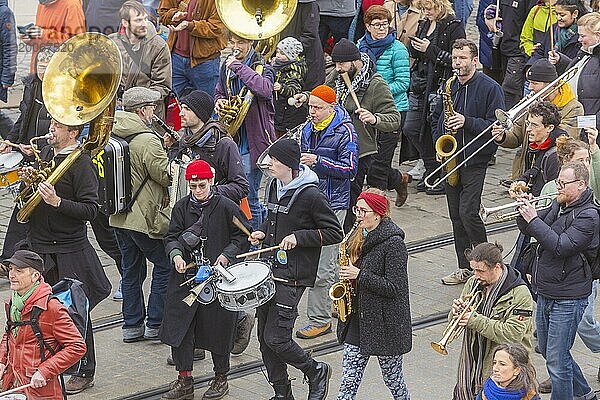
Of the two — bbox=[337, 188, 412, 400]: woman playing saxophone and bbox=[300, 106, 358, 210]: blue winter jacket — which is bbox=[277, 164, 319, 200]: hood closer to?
bbox=[337, 188, 412, 400]: woman playing saxophone

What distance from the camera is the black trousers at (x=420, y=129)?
13039 millimetres

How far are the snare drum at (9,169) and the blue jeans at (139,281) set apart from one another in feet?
3.23

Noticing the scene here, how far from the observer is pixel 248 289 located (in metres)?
8.43

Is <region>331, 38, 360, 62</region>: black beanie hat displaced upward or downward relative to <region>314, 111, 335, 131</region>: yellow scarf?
upward

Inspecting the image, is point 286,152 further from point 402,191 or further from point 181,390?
point 402,191

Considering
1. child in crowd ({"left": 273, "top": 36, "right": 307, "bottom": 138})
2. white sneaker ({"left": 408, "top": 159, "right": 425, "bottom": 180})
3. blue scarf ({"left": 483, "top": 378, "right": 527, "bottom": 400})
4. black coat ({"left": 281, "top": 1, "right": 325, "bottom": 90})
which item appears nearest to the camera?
blue scarf ({"left": 483, "top": 378, "right": 527, "bottom": 400})

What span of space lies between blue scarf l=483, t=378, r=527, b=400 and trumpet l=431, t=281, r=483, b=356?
1.67 ft

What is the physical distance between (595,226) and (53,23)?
17.0 feet

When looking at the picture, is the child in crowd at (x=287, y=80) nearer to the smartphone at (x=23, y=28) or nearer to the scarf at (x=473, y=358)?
the smartphone at (x=23, y=28)

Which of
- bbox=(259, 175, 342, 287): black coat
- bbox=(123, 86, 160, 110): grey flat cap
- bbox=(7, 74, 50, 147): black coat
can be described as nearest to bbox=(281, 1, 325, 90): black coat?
bbox=(7, 74, 50, 147): black coat

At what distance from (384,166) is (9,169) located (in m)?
3.89

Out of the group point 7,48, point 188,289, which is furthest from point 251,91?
point 7,48

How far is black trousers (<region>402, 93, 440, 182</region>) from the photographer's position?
42.8ft

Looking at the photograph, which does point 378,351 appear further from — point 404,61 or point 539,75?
point 404,61
